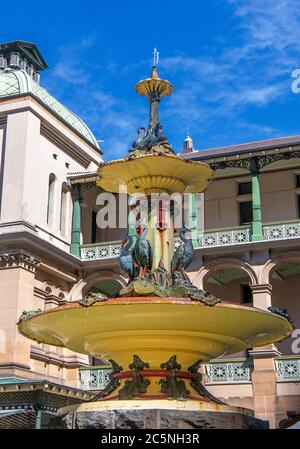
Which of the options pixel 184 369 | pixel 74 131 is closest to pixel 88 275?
pixel 74 131

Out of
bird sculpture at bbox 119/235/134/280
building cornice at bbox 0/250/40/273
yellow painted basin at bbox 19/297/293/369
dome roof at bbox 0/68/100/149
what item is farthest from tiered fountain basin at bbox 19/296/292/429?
dome roof at bbox 0/68/100/149

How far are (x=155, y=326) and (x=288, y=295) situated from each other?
752 inches

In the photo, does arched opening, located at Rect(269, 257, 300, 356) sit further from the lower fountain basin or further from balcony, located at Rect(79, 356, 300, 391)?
the lower fountain basin

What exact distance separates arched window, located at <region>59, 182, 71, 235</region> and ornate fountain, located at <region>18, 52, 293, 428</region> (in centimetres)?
1589

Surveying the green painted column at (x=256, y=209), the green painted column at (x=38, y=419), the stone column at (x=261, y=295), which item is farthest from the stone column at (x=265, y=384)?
the green painted column at (x=38, y=419)

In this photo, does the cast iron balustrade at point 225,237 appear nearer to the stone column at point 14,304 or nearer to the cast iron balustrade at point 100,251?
the cast iron balustrade at point 100,251

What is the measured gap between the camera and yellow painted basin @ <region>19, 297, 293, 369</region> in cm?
872

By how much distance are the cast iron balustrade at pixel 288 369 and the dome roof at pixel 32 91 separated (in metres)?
12.0

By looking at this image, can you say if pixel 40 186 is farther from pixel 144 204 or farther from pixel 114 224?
pixel 144 204

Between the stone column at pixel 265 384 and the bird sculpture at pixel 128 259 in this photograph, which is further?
the stone column at pixel 265 384

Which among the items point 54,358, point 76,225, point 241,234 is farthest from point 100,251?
point 241,234

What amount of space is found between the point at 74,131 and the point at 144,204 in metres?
17.4

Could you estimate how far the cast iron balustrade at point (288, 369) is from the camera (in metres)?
22.5

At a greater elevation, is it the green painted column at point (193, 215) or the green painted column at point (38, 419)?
the green painted column at point (193, 215)
